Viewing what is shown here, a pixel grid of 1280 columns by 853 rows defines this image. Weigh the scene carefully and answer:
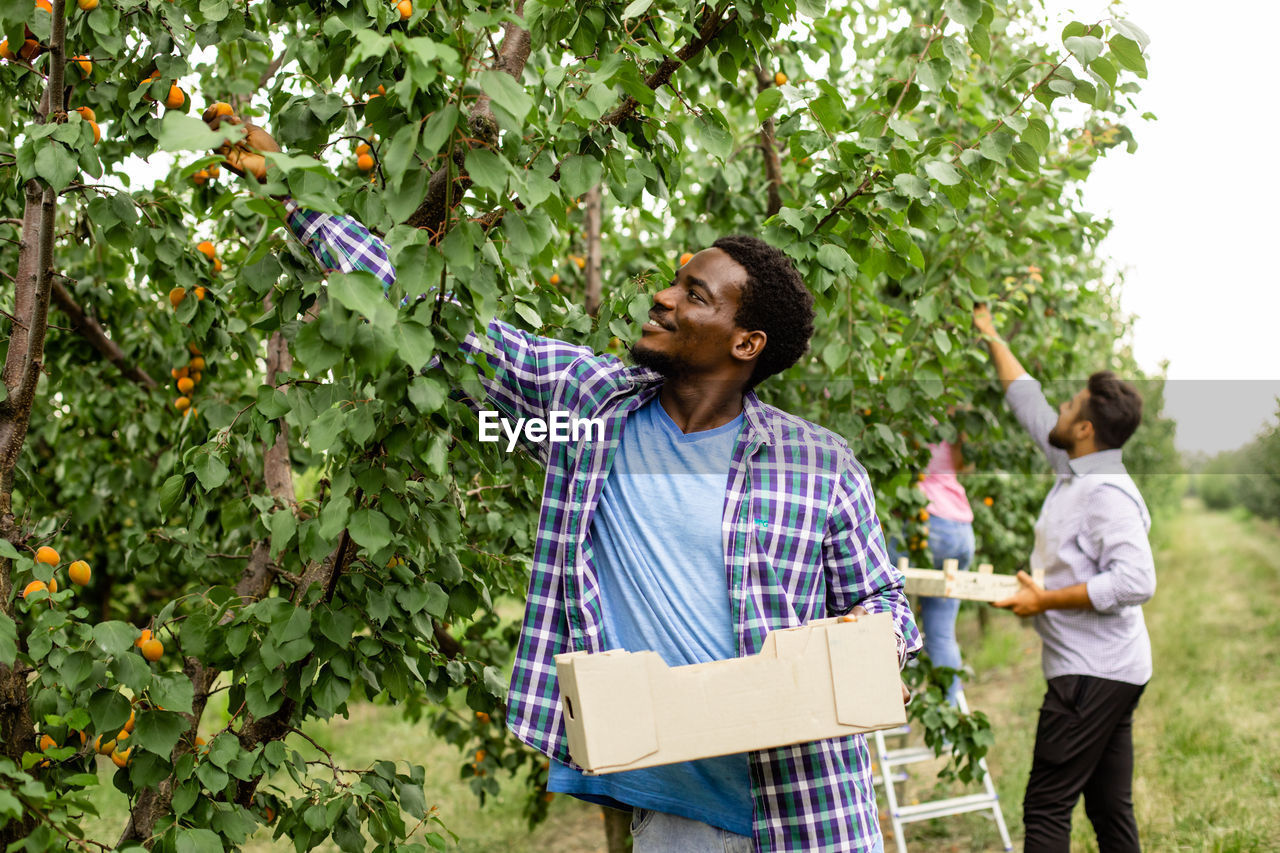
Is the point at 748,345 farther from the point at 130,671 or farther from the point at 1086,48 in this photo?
the point at 130,671

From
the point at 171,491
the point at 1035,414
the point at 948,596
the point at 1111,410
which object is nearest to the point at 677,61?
the point at 171,491

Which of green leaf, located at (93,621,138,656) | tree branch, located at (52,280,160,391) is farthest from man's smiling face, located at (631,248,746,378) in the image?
tree branch, located at (52,280,160,391)

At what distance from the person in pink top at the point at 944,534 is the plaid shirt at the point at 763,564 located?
255 centimetres

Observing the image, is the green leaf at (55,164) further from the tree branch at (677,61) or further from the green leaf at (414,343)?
the tree branch at (677,61)

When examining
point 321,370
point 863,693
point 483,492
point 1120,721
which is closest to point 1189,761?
point 1120,721

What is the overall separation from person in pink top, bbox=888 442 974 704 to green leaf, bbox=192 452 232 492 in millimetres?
3049

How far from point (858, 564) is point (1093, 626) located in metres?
1.61

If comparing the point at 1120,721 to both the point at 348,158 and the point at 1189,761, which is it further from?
the point at 348,158

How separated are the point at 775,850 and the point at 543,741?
0.43 metres

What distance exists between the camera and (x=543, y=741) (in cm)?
177

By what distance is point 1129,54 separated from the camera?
186 cm

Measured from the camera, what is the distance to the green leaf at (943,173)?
1.96 meters

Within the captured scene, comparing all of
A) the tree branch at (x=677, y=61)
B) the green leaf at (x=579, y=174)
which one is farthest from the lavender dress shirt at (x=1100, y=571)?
the green leaf at (x=579, y=174)

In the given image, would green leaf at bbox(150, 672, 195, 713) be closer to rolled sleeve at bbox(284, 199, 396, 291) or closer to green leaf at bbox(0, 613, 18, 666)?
green leaf at bbox(0, 613, 18, 666)
